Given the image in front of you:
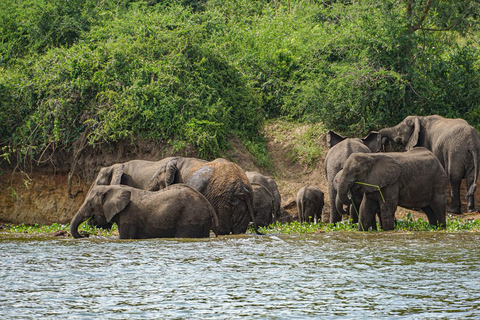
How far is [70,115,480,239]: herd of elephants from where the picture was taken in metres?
11.8

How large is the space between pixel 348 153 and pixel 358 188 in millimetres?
2067

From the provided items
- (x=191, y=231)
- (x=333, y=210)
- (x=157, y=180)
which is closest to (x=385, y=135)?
(x=333, y=210)

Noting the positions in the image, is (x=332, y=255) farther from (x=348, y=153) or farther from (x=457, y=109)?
(x=457, y=109)

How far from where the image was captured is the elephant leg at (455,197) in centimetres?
1614

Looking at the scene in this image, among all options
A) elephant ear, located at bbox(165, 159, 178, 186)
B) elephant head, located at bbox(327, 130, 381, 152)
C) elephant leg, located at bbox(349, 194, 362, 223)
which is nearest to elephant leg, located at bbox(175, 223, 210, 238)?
elephant ear, located at bbox(165, 159, 178, 186)

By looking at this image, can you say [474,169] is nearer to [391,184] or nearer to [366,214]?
[391,184]

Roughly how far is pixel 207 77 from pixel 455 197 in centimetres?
729

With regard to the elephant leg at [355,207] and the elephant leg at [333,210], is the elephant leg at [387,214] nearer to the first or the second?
the elephant leg at [355,207]

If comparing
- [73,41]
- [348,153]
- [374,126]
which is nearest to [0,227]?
[73,41]

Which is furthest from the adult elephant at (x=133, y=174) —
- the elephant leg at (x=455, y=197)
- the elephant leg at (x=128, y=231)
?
the elephant leg at (x=455, y=197)

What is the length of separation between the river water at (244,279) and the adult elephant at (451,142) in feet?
18.0

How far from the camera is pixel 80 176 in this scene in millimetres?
18391

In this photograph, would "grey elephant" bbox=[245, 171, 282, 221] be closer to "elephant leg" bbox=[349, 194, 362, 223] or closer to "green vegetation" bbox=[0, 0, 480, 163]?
"elephant leg" bbox=[349, 194, 362, 223]

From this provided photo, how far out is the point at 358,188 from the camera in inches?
511
